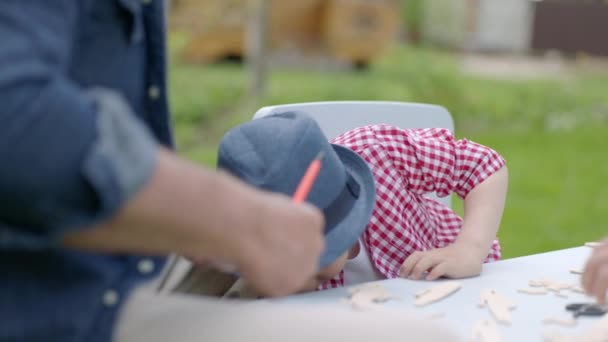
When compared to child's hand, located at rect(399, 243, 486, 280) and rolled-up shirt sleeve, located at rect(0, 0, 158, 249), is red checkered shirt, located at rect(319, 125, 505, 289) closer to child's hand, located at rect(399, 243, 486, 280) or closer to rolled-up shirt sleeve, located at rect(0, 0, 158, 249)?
child's hand, located at rect(399, 243, 486, 280)

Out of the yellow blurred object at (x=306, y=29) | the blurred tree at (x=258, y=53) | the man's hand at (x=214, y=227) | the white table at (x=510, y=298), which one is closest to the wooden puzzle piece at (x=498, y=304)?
the white table at (x=510, y=298)

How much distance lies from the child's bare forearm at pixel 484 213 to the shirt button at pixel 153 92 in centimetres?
52

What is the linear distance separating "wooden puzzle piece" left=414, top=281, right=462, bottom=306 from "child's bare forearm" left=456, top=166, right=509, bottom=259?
0.09 meters

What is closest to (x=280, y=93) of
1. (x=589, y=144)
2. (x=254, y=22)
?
(x=254, y=22)

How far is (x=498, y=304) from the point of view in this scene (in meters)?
0.98

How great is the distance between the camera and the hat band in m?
1.01

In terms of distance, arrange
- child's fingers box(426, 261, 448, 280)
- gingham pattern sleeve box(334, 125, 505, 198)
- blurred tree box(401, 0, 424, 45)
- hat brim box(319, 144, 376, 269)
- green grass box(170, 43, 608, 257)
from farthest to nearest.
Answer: blurred tree box(401, 0, 424, 45), green grass box(170, 43, 608, 257), gingham pattern sleeve box(334, 125, 505, 198), child's fingers box(426, 261, 448, 280), hat brim box(319, 144, 376, 269)

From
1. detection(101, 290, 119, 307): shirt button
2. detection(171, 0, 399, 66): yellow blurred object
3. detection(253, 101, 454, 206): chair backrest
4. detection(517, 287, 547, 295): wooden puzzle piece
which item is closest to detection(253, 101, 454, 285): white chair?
detection(253, 101, 454, 206): chair backrest

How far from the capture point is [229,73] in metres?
5.26

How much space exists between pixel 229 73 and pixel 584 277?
4458mm

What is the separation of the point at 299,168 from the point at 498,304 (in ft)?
0.94

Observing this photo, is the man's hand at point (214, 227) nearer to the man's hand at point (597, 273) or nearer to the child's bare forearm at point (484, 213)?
the man's hand at point (597, 273)

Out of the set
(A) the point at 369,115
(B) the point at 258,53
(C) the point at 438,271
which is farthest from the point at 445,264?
(B) the point at 258,53

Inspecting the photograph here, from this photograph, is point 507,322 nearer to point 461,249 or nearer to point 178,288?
point 461,249
